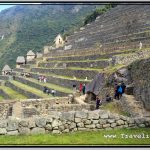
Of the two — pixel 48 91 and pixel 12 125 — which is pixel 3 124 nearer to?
pixel 12 125

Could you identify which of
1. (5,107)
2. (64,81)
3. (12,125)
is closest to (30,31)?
(64,81)

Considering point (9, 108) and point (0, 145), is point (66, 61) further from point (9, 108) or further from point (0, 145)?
point (0, 145)

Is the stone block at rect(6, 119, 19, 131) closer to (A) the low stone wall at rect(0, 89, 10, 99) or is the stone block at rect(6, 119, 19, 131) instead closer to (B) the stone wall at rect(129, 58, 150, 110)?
(B) the stone wall at rect(129, 58, 150, 110)

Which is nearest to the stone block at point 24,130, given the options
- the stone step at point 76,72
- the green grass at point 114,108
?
the green grass at point 114,108

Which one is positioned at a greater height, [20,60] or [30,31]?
[30,31]

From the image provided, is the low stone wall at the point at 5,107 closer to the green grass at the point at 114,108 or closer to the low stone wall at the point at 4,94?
the green grass at the point at 114,108

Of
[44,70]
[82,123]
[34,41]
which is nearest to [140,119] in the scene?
[82,123]

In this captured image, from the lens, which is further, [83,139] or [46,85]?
[46,85]
